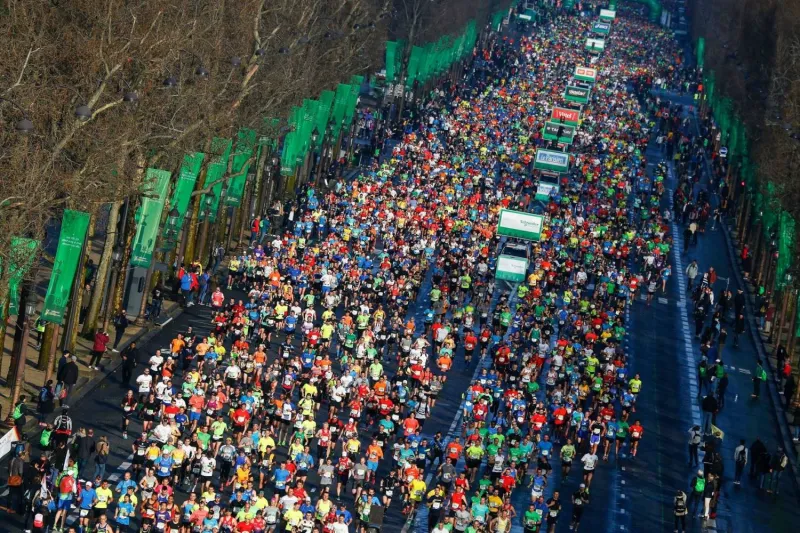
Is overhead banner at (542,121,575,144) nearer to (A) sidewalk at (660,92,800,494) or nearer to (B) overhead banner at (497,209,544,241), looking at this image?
(A) sidewalk at (660,92,800,494)

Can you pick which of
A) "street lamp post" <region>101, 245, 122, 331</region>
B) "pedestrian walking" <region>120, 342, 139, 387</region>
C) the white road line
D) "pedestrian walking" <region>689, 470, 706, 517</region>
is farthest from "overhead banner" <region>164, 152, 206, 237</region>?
"pedestrian walking" <region>689, 470, 706, 517</region>

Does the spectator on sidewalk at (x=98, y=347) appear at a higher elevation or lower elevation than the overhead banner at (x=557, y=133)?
higher

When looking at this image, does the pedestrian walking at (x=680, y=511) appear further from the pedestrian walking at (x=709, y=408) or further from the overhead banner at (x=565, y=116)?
the overhead banner at (x=565, y=116)

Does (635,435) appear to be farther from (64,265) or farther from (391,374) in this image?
(64,265)

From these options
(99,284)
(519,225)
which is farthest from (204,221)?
(519,225)

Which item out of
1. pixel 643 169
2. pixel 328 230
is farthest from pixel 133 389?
pixel 643 169

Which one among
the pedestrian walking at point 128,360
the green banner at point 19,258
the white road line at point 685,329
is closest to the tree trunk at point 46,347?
the pedestrian walking at point 128,360

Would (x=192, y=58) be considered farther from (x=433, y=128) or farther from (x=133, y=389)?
(x=433, y=128)

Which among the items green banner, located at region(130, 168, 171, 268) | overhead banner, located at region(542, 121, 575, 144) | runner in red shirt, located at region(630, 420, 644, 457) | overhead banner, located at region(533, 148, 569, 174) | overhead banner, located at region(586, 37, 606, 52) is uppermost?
green banner, located at region(130, 168, 171, 268)
